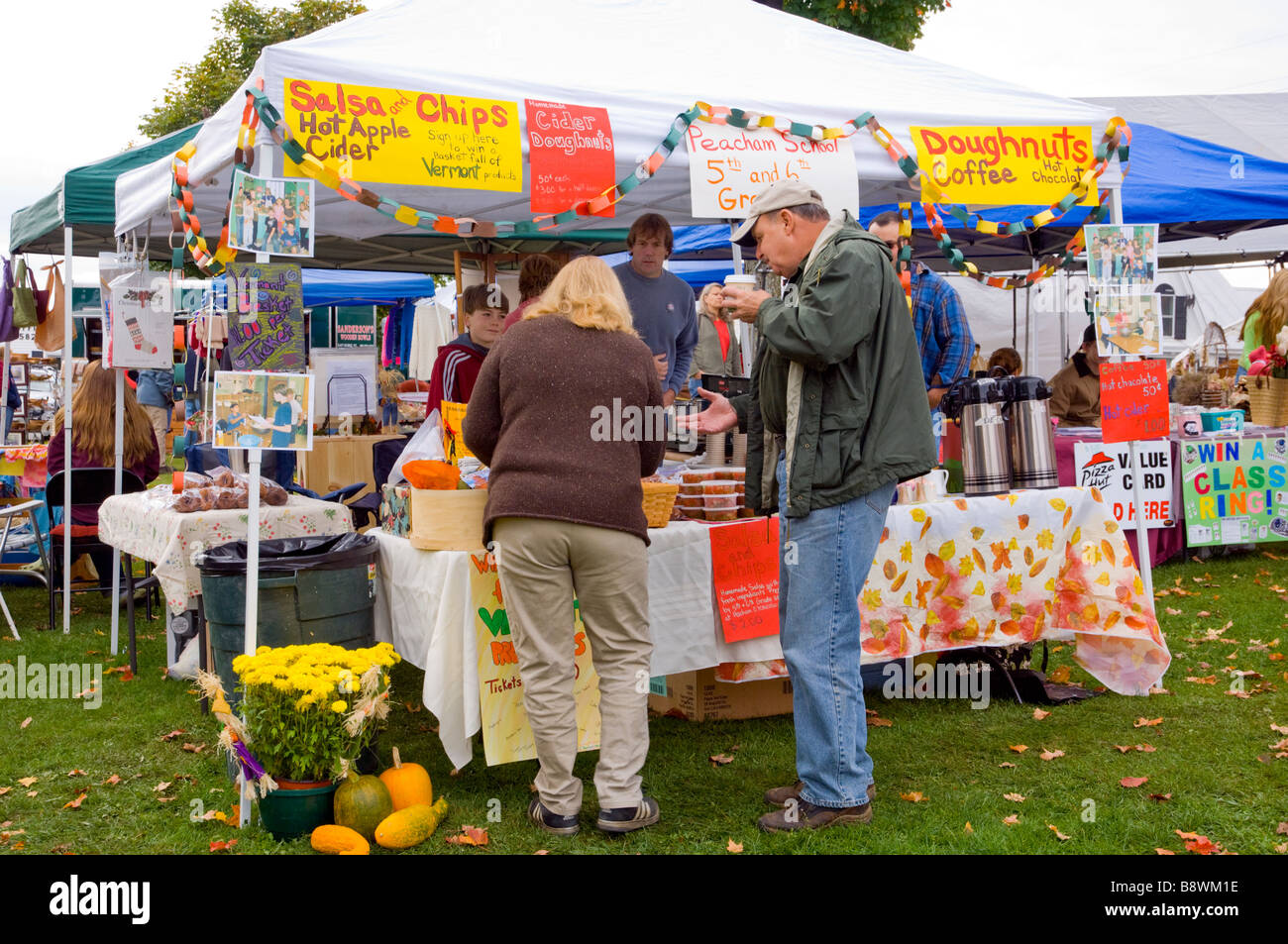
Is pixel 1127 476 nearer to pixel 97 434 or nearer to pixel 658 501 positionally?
pixel 658 501

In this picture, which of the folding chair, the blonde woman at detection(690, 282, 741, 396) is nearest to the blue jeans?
the blonde woman at detection(690, 282, 741, 396)

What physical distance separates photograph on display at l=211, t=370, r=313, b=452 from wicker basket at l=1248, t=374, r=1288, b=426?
7486 millimetres

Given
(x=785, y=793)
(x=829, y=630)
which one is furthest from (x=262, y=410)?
(x=785, y=793)

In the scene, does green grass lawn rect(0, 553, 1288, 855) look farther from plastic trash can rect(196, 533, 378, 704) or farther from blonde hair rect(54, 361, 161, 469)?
blonde hair rect(54, 361, 161, 469)

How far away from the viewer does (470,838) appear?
3.36 m

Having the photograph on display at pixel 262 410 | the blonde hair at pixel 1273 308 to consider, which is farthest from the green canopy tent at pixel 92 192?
the blonde hair at pixel 1273 308

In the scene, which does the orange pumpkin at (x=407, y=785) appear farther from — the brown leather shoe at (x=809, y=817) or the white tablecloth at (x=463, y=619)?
the brown leather shoe at (x=809, y=817)

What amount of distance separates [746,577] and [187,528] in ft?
7.63

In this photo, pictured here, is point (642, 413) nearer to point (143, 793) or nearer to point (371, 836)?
point (371, 836)

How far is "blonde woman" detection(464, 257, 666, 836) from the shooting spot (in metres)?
3.20

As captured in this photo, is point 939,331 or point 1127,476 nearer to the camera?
point 939,331

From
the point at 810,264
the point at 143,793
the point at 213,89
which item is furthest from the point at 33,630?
the point at 213,89

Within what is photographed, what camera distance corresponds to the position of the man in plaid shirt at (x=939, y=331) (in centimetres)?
561

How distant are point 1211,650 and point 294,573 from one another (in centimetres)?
450
